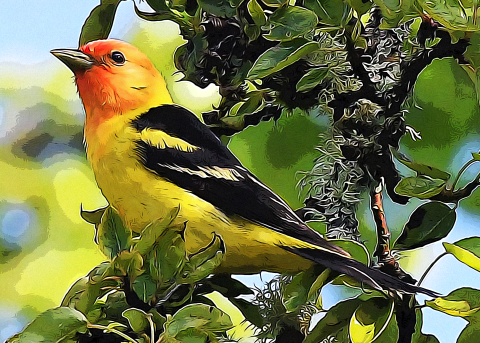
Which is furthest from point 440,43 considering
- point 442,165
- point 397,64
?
point 442,165

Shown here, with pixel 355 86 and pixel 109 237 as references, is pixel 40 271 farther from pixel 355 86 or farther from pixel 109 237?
pixel 355 86

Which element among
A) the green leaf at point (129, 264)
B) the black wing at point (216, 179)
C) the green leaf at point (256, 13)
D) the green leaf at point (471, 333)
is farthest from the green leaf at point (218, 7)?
the green leaf at point (471, 333)

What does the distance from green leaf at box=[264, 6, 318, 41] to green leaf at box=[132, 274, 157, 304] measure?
0.21m

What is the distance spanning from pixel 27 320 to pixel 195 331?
13.2 inches

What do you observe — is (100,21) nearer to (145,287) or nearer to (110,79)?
(110,79)

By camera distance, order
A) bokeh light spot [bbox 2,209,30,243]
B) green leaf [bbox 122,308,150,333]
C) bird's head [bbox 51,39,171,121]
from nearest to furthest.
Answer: green leaf [bbox 122,308,150,333]
bird's head [bbox 51,39,171,121]
bokeh light spot [bbox 2,209,30,243]

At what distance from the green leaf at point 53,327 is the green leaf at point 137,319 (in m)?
0.04

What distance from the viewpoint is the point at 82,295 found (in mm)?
390

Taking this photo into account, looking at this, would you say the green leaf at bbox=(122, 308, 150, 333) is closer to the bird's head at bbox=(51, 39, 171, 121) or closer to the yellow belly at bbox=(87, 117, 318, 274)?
the yellow belly at bbox=(87, 117, 318, 274)

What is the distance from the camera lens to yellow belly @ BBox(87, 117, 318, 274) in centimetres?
48

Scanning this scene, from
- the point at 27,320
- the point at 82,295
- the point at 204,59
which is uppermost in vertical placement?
the point at 204,59

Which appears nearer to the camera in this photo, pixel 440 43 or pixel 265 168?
pixel 440 43

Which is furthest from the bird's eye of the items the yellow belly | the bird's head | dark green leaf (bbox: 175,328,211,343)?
dark green leaf (bbox: 175,328,211,343)

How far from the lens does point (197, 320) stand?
350mm
